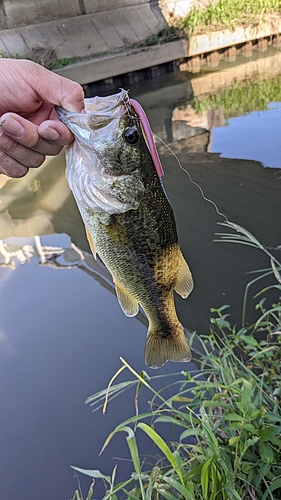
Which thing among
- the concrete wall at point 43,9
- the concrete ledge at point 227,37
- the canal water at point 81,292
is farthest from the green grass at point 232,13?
the canal water at point 81,292

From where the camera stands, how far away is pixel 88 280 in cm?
335

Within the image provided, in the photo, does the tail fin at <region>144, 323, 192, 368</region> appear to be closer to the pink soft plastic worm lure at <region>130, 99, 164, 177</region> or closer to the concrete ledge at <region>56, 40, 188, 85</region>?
the pink soft plastic worm lure at <region>130, 99, 164, 177</region>

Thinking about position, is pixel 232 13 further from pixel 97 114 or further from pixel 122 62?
pixel 97 114

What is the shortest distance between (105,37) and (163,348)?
34.2 ft

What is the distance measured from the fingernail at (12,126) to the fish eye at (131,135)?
369 millimetres

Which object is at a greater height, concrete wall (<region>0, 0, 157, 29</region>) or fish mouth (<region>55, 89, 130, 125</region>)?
concrete wall (<region>0, 0, 157, 29</region>)

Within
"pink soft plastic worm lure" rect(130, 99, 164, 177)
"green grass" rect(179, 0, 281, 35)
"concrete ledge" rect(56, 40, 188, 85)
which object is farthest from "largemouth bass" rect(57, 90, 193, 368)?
"green grass" rect(179, 0, 281, 35)

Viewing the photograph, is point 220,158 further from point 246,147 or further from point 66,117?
point 66,117

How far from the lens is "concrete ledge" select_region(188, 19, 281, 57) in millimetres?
10555

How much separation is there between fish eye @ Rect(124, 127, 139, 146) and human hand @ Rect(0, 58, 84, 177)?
0.61 feet

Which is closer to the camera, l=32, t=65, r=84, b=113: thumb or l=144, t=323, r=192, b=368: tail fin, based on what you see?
l=32, t=65, r=84, b=113: thumb

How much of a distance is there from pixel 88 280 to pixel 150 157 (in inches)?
85.7

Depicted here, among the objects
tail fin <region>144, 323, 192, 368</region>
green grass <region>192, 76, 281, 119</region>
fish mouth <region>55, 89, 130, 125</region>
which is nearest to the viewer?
fish mouth <region>55, 89, 130, 125</region>

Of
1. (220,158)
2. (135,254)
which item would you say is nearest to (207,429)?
(135,254)
